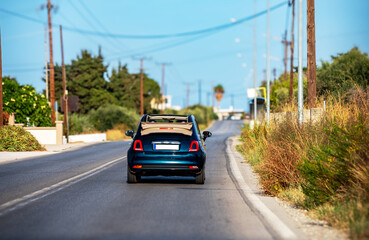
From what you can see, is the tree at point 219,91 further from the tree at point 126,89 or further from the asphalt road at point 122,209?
the asphalt road at point 122,209

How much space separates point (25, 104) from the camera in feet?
144

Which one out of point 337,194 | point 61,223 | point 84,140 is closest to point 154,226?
point 61,223

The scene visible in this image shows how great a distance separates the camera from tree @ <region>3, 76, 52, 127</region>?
141ft

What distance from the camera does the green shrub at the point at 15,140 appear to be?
3112cm

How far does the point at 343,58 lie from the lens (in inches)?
1336

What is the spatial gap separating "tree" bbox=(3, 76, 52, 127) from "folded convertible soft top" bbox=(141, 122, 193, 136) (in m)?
30.4

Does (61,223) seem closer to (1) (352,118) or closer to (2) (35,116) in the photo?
(1) (352,118)

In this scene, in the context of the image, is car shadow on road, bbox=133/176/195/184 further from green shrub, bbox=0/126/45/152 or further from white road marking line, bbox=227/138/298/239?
green shrub, bbox=0/126/45/152

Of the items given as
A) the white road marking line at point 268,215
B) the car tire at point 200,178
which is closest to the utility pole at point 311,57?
the white road marking line at point 268,215

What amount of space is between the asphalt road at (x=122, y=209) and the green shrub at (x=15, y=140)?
606 inches

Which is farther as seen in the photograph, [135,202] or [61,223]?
[135,202]

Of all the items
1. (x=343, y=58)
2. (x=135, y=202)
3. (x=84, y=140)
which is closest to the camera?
(x=135, y=202)

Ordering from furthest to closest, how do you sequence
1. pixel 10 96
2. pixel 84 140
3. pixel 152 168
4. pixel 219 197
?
pixel 84 140 → pixel 10 96 → pixel 152 168 → pixel 219 197

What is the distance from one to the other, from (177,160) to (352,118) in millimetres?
4564
